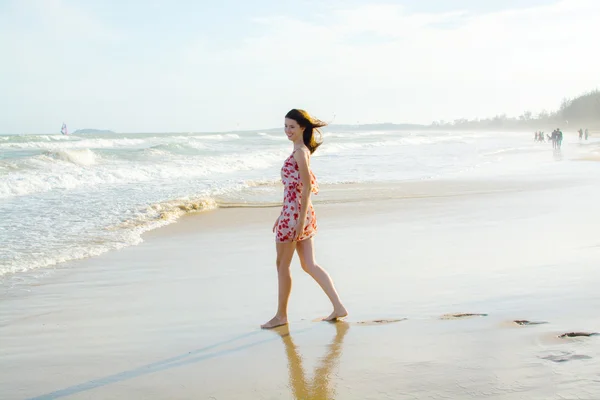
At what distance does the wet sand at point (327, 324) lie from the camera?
347 centimetres

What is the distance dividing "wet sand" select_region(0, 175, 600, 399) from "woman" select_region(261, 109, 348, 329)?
0.17 meters

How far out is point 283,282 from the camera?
4.90 meters

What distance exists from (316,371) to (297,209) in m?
1.43

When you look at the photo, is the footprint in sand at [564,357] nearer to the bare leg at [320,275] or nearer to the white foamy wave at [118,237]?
the bare leg at [320,275]

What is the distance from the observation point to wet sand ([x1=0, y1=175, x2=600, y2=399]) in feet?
11.4

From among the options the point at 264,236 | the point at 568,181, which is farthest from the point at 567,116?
the point at 264,236

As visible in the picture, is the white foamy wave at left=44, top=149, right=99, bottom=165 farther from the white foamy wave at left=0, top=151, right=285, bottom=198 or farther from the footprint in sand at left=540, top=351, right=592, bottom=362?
the footprint in sand at left=540, top=351, right=592, bottom=362

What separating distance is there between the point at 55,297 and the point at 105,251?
94.6 inches

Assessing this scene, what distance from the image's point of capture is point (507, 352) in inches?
149

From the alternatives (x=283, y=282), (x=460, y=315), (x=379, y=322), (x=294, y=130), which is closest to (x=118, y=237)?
(x=283, y=282)

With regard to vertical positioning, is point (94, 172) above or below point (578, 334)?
above

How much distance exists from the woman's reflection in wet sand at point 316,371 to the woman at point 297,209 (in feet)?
0.92

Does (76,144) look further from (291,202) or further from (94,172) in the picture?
(291,202)

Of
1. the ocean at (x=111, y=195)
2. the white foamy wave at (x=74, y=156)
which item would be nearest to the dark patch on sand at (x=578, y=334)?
the ocean at (x=111, y=195)
